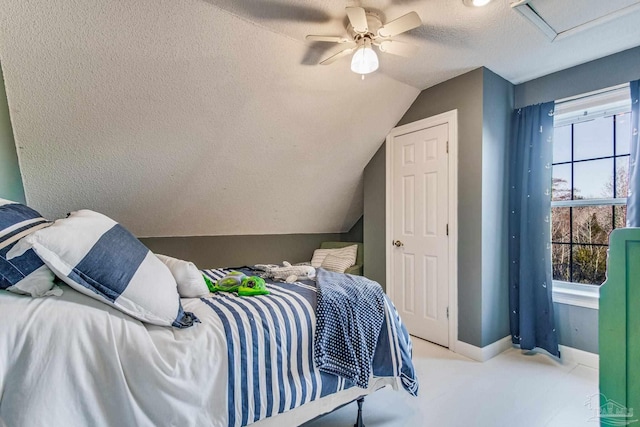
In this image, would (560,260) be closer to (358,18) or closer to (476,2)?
(476,2)

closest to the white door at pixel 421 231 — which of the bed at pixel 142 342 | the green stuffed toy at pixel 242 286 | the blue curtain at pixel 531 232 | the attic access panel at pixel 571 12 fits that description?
the blue curtain at pixel 531 232

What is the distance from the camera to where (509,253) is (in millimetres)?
2865

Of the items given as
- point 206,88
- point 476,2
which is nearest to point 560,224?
point 476,2

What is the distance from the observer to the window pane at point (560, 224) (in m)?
2.76

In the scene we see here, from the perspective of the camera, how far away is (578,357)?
2.51 metres

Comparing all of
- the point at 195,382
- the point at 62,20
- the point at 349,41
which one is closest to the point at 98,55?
the point at 62,20

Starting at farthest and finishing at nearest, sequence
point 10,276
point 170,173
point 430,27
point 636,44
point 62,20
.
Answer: point 170,173
point 636,44
point 430,27
point 62,20
point 10,276

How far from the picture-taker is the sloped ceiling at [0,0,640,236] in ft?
6.12

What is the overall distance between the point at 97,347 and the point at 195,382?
334mm

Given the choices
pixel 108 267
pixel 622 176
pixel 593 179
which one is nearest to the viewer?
pixel 108 267

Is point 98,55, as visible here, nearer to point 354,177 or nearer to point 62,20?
point 62,20

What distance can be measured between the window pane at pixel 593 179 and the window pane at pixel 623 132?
0.11 m

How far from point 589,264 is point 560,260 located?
8.1 inches

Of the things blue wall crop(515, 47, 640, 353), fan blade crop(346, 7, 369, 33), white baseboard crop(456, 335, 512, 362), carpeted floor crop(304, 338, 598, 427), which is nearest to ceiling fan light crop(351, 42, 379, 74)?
fan blade crop(346, 7, 369, 33)
